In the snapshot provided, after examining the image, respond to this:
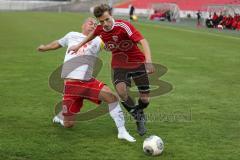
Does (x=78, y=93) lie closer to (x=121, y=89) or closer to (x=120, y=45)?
(x=121, y=89)

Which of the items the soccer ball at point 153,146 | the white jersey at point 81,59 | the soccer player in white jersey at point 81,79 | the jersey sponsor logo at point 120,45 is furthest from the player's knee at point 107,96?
the soccer ball at point 153,146

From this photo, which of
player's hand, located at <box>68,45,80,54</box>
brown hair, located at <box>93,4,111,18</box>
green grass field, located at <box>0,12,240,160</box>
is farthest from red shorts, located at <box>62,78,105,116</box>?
brown hair, located at <box>93,4,111,18</box>

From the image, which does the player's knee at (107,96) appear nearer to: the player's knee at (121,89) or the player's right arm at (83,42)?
the player's knee at (121,89)

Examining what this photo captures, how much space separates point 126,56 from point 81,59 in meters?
0.80

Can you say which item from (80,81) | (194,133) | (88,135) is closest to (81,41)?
(80,81)

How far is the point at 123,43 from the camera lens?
8172 millimetres

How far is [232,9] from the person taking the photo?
42.0m

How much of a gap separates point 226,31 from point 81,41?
31586 mm

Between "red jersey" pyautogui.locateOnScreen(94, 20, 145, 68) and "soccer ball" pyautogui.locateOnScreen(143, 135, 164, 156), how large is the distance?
1.64 m

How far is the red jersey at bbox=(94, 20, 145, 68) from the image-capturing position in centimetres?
791

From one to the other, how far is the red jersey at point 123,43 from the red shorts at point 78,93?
0.54 meters

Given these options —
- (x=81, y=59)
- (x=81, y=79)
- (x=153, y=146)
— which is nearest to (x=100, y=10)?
(x=81, y=59)

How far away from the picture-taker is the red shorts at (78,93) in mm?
8258

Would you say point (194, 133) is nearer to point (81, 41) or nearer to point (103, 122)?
point (103, 122)
